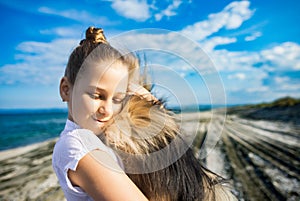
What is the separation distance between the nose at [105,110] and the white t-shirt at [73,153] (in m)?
0.12

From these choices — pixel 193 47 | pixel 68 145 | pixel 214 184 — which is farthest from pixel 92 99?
pixel 214 184

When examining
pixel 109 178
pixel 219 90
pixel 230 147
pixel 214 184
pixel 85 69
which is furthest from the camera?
pixel 230 147

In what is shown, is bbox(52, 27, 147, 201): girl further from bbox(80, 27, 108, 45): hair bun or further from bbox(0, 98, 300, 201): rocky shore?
bbox(0, 98, 300, 201): rocky shore

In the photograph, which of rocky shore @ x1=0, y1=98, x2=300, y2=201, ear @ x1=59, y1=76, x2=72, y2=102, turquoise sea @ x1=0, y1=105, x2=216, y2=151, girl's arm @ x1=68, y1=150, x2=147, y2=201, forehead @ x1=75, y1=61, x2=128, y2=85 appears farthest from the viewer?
turquoise sea @ x1=0, y1=105, x2=216, y2=151

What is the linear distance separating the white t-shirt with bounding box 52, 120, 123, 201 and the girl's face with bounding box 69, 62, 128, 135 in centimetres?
11

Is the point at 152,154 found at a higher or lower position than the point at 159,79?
lower

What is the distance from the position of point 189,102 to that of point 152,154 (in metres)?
0.31

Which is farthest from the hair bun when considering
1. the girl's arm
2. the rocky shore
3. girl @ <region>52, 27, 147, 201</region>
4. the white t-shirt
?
the rocky shore

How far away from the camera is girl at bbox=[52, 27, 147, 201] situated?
1.24 metres

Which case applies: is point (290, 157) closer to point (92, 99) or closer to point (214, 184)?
point (214, 184)

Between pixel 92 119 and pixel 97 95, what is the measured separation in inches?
4.9

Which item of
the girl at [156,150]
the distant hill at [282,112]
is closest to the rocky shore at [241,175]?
the girl at [156,150]

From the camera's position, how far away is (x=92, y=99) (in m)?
1.44

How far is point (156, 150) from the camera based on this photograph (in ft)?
4.81
